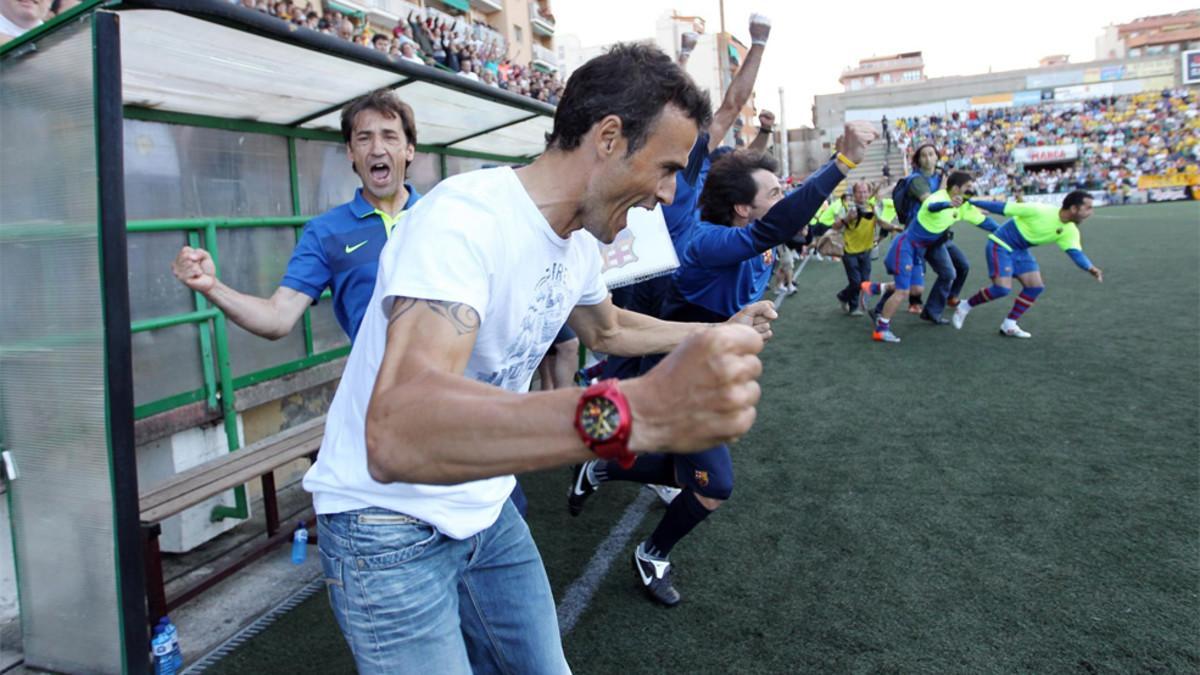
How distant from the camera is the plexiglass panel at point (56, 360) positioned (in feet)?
8.47

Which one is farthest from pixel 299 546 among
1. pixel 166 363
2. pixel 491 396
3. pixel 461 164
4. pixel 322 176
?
pixel 461 164

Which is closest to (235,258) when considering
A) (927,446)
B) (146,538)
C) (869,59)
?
(146,538)

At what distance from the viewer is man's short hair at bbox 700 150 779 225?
3.92 m

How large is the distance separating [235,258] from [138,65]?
1439mm

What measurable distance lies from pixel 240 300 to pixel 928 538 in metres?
3.46

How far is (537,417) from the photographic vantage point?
0.95 meters

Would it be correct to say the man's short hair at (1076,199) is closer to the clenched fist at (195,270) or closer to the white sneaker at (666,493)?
the white sneaker at (666,493)

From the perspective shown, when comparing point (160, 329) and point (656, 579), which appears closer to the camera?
point (656, 579)

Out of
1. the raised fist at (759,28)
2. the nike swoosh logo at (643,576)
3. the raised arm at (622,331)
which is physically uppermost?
the raised fist at (759,28)

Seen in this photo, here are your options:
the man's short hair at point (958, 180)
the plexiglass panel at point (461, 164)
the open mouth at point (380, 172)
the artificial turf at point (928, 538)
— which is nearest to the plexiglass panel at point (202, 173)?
the open mouth at point (380, 172)

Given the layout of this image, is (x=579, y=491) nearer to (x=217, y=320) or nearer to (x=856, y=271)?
(x=217, y=320)

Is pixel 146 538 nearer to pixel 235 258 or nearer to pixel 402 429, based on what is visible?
pixel 235 258

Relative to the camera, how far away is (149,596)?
3184 mm

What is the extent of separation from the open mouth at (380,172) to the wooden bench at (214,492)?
5.16 feet
